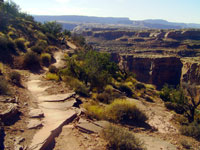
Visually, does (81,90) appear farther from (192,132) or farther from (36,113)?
(192,132)

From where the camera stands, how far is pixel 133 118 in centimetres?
745

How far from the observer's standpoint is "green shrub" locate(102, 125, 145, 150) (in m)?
4.58

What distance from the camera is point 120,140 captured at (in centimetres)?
468

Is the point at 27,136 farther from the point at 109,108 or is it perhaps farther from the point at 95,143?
the point at 109,108

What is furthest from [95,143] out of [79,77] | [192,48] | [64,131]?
[192,48]

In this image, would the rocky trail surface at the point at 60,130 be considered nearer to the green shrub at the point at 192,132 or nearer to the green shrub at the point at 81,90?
the green shrub at the point at 192,132

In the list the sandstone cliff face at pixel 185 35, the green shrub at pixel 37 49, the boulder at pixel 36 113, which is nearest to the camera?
the boulder at pixel 36 113

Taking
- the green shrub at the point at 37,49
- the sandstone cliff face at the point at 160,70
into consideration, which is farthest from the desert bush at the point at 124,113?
the sandstone cliff face at the point at 160,70

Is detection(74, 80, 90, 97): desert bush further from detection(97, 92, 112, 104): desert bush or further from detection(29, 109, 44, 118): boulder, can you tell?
detection(29, 109, 44, 118): boulder

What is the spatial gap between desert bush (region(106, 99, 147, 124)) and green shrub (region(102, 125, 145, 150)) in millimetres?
1908

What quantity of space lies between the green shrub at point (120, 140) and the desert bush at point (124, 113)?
75.1 inches

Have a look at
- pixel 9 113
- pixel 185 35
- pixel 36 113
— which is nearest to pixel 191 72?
pixel 185 35

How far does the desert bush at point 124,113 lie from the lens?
6.99 m

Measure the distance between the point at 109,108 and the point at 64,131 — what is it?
243cm
